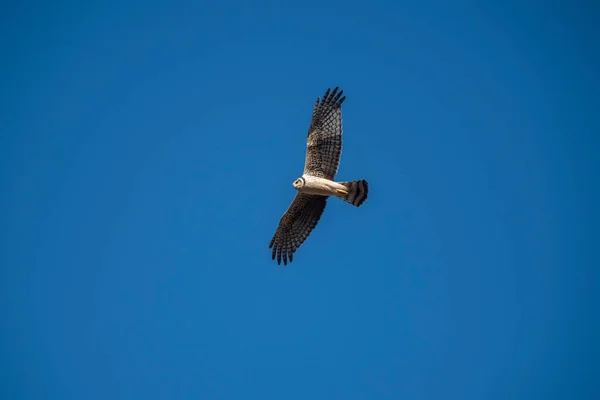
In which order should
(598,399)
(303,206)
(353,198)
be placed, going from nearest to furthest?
(353,198)
(303,206)
(598,399)

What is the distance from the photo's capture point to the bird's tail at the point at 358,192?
19000 mm

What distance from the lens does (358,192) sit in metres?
19.0

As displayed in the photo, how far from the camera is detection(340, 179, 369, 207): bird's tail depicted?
748 inches

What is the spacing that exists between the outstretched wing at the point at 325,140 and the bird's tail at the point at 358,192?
1.77 feet

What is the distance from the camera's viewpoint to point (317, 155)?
1942cm

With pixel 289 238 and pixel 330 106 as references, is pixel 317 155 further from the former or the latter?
pixel 289 238

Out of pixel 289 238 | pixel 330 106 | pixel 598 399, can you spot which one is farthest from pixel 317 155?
pixel 598 399

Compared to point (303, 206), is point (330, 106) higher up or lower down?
higher up

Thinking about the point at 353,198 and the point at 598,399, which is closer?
the point at 353,198

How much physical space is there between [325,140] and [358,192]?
1392 mm

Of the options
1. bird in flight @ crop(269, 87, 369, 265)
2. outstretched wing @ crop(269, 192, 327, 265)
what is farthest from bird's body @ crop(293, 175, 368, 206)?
outstretched wing @ crop(269, 192, 327, 265)

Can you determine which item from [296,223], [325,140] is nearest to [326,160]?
[325,140]

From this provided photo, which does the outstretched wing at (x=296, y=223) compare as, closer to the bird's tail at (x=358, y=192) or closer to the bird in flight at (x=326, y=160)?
the bird in flight at (x=326, y=160)

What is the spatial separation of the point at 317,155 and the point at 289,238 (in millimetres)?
2478
